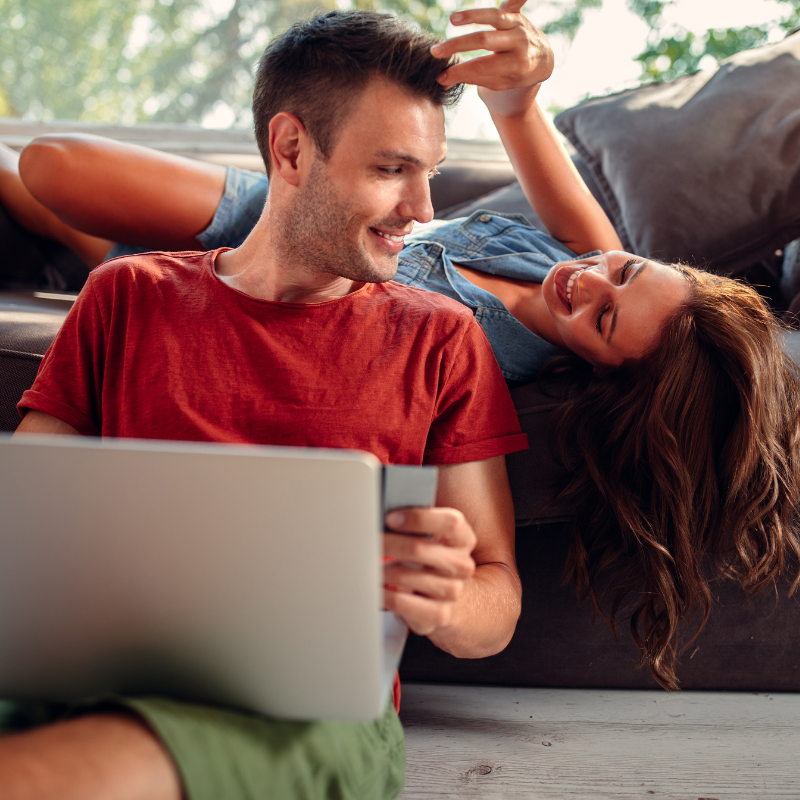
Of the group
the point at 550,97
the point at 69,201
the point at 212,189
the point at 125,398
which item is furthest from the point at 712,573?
the point at 550,97

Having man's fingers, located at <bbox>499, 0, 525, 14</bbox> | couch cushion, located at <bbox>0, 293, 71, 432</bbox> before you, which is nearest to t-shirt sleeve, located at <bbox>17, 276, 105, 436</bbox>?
couch cushion, located at <bbox>0, 293, 71, 432</bbox>

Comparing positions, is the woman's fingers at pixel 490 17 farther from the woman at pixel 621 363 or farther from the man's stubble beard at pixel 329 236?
the man's stubble beard at pixel 329 236

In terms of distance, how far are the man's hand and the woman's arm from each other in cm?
71

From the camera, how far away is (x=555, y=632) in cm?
107

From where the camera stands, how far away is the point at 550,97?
2.36 m

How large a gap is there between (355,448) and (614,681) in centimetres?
60

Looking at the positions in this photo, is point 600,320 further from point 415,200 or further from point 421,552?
point 421,552

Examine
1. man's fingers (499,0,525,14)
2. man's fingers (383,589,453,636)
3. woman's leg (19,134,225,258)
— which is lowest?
man's fingers (383,589,453,636)

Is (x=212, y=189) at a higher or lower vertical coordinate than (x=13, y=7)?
lower

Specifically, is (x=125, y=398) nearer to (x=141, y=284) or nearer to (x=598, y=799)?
(x=141, y=284)

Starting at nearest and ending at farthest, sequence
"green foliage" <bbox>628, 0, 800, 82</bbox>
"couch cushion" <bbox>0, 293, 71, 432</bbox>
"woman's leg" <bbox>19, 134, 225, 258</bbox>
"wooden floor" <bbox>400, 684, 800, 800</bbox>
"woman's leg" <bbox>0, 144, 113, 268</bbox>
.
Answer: "wooden floor" <bbox>400, 684, 800, 800</bbox> < "couch cushion" <bbox>0, 293, 71, 432</bbox> < "woman's leg" <bbox>19, 134, 225, 258</bbox> < "woman's leg" <bbox>0, 144, 113, 268</bbox> < "green foliage" <bbox>628, 0, 800, 82</bbox>

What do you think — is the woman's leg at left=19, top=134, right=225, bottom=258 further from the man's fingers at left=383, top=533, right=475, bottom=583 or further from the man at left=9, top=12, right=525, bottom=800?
the man's fingers at left=383, top=533, right=475, bottom=583

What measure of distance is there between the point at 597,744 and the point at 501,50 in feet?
3.39

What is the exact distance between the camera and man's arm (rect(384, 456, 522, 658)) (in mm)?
609
